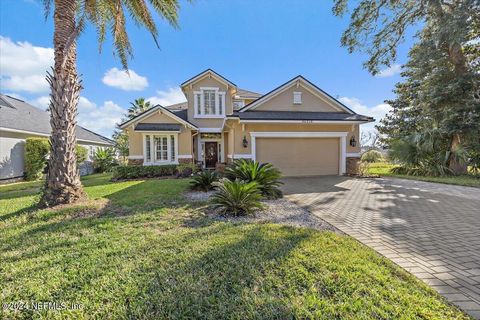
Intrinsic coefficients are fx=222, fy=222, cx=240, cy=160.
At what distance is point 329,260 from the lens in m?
3.33

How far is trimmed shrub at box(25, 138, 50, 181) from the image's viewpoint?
51.3 feet

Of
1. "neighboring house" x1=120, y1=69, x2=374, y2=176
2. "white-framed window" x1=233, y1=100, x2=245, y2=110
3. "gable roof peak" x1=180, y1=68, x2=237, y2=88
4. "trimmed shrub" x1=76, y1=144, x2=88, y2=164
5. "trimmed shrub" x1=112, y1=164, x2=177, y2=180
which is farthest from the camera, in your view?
"white-framed window" x1=233, y1=100, x2=245, y2=110

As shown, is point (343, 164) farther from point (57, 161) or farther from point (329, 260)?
point (57, 161)

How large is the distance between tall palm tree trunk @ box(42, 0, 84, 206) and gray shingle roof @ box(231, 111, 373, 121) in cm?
792

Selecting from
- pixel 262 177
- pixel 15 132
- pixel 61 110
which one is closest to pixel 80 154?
pixel 15 132

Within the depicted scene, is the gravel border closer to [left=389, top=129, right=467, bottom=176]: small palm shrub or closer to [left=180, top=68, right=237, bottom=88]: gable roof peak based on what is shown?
[left=389, top=129, right=467, bottom=176]: small palm shrub

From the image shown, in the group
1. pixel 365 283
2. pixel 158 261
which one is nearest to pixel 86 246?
pixel 158 261

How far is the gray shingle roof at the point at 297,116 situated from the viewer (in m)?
13.1

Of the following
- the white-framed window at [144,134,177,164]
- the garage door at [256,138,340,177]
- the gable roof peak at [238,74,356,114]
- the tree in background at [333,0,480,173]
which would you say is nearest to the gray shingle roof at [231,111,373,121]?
the gable roof peak at [238,74,356,114]

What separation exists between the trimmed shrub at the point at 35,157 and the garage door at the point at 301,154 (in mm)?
15650

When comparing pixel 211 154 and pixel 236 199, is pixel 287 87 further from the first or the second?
pixel 236 199

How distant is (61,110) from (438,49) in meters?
20.1

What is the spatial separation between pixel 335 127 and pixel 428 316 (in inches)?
509

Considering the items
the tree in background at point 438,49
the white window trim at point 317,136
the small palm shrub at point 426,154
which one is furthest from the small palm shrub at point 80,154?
the small palm shrub at point 426,154
